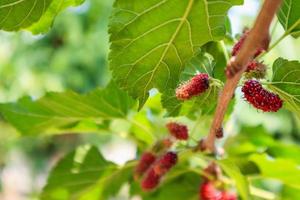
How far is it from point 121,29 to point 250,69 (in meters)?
0.16

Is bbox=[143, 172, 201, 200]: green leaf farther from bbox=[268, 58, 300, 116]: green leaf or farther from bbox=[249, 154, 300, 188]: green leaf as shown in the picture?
bbox=[268, 58, 300, 116]: green leaf

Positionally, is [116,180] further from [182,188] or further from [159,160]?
[159,160]

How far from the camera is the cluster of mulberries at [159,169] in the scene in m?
0.87

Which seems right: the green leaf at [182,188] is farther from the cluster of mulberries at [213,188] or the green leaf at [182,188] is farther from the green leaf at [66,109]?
the green leaf at [66,109]

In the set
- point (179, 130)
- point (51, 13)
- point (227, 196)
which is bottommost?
point (227, 196)

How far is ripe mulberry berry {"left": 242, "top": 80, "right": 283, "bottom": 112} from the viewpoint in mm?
594

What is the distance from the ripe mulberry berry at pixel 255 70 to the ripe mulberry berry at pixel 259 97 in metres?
0.03

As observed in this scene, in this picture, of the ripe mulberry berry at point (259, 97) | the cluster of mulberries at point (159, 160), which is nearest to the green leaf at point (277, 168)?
the cluster of mulberries at point (159, 160)

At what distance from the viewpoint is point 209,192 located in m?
0.97

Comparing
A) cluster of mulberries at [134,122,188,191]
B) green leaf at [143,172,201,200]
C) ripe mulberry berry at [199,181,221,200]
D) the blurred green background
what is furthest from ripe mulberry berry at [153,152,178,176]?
the blurred green background

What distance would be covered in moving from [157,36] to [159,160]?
12.9 inches

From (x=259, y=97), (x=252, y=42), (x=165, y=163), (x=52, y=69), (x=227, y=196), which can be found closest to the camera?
(x=252, y=42)

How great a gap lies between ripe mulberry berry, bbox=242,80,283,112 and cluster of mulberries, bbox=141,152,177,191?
0.96ft

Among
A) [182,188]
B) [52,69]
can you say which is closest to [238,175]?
[182,188]
